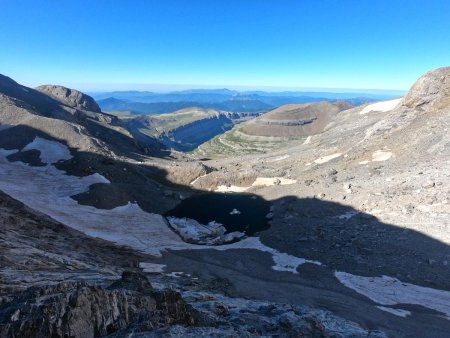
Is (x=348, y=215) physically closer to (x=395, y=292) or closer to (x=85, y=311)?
(x=395, y=292)

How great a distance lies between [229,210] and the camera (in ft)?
237

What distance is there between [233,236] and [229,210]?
1263cm

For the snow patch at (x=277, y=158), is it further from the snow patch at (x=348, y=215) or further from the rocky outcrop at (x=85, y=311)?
the rocky outcrop at (x=85, y=311)

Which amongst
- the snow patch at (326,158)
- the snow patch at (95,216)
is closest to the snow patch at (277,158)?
the snow patch at (326,158)

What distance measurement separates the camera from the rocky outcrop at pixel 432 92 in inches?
3243

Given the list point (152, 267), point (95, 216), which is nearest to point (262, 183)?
point (95, 216)

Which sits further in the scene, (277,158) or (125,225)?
(277,158)

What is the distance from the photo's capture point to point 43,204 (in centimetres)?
6134

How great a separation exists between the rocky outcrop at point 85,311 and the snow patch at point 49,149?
67.9 m

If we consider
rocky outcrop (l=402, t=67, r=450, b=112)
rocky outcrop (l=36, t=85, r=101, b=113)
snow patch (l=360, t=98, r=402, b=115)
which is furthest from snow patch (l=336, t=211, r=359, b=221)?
rocky outcrop (l=36, t=85, r=101, b=113)

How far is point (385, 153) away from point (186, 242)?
1805 inches

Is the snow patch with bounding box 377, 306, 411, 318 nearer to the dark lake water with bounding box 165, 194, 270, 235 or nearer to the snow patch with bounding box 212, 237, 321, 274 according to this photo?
the snow patch with bounding box 212, 237, 321, 274

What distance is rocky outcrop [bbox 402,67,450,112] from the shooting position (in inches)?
3243

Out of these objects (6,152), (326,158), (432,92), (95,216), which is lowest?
(95,216)
